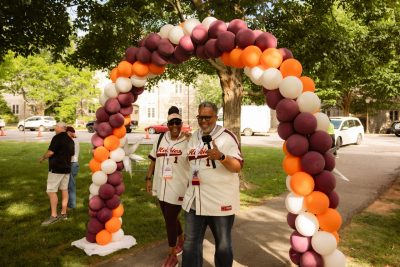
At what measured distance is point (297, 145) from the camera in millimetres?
4199

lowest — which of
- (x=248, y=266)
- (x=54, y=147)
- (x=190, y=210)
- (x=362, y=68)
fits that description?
(x=248, y=266)

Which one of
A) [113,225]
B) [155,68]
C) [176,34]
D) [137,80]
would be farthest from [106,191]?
[176,34]

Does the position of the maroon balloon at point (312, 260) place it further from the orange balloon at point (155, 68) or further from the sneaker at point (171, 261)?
the orange balloon at point (155, 68)

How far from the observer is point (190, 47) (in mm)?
5090

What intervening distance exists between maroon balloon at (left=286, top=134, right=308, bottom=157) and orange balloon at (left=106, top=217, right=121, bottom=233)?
310cm

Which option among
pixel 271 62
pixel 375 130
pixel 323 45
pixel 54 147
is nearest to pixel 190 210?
pixel 271 62

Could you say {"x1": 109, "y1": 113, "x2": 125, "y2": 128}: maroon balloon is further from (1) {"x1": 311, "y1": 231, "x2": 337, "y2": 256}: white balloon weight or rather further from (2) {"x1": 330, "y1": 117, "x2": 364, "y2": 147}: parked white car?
(2) {"x1": 330, "y1": 117, "x2": 364, "y2": 147}: parked white car

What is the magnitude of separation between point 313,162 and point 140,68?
2.84 meters

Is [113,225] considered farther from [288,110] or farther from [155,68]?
[288,110]

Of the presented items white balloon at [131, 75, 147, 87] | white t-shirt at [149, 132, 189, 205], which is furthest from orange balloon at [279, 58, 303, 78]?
white balloon at [131, 75, 147, 87]

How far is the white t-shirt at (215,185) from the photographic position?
3988mm

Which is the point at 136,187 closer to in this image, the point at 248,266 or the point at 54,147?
the point at 54,147

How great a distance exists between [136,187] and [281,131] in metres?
6.75

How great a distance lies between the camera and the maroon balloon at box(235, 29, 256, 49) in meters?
4.61
